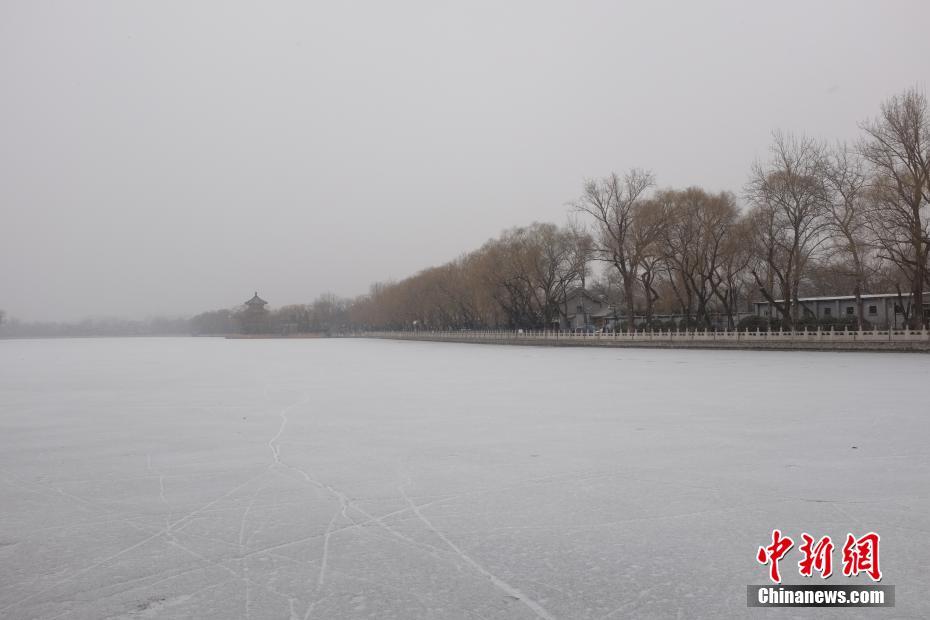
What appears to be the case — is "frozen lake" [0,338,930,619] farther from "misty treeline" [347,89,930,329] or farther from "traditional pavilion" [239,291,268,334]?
"traditional pavilion" [239,291,268,334]

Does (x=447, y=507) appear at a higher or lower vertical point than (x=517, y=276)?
lower

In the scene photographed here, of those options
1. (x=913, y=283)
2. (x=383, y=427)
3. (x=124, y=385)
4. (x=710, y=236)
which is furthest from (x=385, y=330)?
(x=383, y=427)

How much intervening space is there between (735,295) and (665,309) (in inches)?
785

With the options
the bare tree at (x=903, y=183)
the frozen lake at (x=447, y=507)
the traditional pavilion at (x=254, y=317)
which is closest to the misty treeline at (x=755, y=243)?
the bare tree at (x=903, y=183)

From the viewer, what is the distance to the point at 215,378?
25.8m

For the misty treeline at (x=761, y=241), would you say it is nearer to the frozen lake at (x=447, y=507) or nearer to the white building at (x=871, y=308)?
the white building at (x=871, y=308)

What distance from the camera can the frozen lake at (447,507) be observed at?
173 inches

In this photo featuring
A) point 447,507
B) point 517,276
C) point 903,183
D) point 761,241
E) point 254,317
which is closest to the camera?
point 447,507

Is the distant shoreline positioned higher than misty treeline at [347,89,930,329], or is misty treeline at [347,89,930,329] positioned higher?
misty treeline at [347,89,930,329]

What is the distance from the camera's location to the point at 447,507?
6.47 meters

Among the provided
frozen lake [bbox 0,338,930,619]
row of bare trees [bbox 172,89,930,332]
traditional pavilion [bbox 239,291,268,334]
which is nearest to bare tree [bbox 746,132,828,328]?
row of bare trees [bbox 172,89,930,332]

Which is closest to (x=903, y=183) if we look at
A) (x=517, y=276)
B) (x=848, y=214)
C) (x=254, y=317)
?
(x=848, y=214)

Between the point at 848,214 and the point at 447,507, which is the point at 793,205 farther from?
the point at 447,507

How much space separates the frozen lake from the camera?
4383 mm
